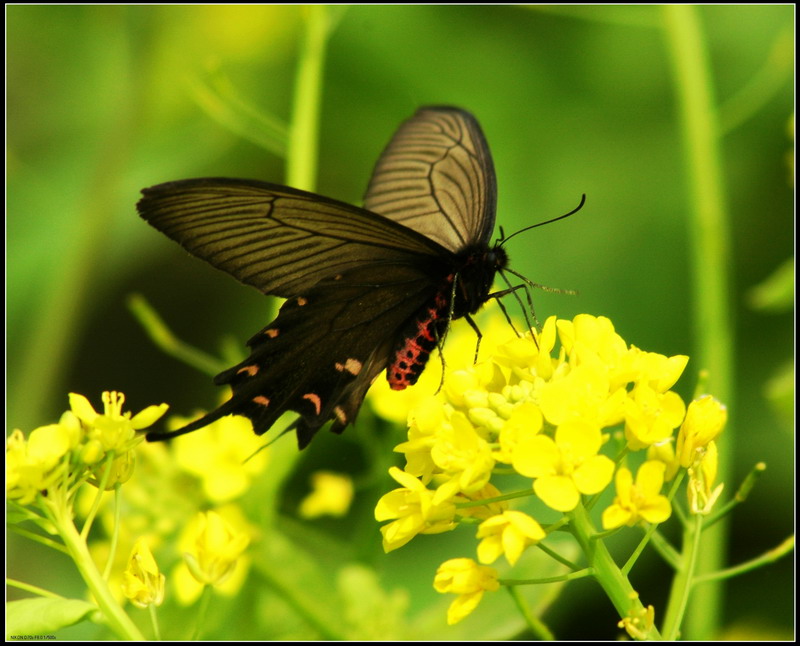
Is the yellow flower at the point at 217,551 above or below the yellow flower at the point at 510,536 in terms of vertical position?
below

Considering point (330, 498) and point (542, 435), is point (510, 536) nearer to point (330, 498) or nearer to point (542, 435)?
point (542, 435)

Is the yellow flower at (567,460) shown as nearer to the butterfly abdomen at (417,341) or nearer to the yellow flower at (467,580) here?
the yellow flower at (467,580)

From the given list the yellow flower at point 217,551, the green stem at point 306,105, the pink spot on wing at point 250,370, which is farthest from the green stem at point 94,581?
the green stem at point 306,105

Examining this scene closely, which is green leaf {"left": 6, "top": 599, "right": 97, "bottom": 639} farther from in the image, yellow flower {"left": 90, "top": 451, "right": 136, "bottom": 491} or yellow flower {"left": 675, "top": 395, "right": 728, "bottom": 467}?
yellow flower {"left": 675, "top": 395, "right": 728, "bottom": 467}

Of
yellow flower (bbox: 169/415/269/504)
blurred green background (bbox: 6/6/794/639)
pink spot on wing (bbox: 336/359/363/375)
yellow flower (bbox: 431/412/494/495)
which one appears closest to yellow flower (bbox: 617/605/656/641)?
yellow flower (bbox: 431/412/494/495)

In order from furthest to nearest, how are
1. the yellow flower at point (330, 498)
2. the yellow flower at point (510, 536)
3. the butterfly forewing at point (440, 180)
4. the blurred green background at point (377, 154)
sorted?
1. the blurred green background at point (377, 154)
2. the yellow flower at point (330, 498)
3. the butterfly forewing at point (440, 180)
4. the yellow flower at point (510, 536)

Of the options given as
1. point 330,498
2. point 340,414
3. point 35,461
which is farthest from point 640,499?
point 330,498

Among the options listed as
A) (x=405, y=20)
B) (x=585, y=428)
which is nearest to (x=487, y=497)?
(x=585, y=428)
